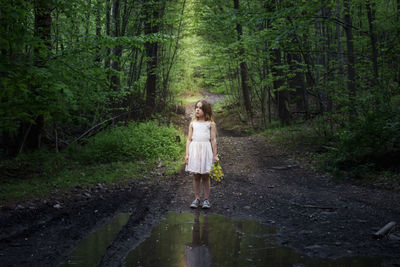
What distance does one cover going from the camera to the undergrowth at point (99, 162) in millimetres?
6988

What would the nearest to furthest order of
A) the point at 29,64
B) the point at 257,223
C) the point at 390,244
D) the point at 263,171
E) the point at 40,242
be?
the point at 390,244 → the point at 40,242 → the point at 257,223 → the point at 29,64 → the point at 263,171

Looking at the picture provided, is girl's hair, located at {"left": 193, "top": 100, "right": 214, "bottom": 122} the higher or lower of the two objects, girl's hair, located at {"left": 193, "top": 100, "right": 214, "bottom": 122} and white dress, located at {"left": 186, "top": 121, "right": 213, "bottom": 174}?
the higher

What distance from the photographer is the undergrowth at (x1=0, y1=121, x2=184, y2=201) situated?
6.99m

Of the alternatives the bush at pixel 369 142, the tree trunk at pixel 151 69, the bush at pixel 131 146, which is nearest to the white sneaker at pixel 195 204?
the bush at pixel 369 142

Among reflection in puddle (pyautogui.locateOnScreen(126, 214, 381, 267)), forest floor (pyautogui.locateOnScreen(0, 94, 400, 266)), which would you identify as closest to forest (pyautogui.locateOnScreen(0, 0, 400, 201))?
forest floor (pyautogui.locateOnScreen(0, 94, 400, 266))

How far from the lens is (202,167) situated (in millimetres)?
5496

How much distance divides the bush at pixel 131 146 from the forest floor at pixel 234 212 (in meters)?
2.39

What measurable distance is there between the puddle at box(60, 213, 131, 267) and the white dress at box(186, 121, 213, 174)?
154cm

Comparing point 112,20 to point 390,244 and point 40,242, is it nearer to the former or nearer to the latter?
point 40,242

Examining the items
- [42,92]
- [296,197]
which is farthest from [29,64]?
[296,197]

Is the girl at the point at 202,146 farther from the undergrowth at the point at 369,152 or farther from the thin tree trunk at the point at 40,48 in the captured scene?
the undergrowth at the point at 369,152

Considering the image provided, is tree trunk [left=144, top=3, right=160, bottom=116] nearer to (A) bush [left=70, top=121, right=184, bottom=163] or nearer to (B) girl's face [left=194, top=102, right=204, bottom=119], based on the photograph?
(A) bush [left=70, top=121, right=184, bottom=163]

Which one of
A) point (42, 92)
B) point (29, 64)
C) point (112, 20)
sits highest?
point (112, 20)

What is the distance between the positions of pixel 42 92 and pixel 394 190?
25.1 ft
